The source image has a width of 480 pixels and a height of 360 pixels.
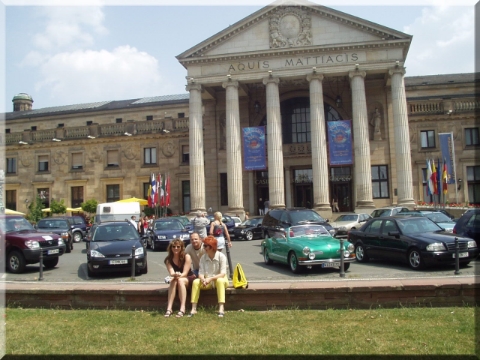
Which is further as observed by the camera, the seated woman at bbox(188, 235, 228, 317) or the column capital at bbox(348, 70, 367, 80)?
the column capital at bbox(348, 70, 367, 80)

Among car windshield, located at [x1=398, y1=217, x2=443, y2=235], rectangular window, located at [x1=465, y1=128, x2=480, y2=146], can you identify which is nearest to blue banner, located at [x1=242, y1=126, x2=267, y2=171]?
rectangular window, located at [x1=465, y1=128, x2=480, y2=146]

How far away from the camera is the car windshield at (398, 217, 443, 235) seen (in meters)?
15.0

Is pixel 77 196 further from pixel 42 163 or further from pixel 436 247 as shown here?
pixel 436 247

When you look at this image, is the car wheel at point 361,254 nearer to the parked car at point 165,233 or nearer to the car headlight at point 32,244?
the parked car at point 165,233

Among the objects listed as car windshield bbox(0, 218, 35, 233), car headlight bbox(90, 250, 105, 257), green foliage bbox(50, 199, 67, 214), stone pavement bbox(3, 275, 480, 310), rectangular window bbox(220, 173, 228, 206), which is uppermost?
rectangular window bbox(220, 173, 228, 206)

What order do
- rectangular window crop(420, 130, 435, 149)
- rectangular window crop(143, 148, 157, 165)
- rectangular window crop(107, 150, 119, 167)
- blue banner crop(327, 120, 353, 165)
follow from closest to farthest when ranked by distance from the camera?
blue banner crop(327, 120, 353, 165) < rectangular window crop(420, 130, 435, 149) < rectangular window crop(143, 148, 157, 165) < rectangular window crop(107, 150, 119, 167)

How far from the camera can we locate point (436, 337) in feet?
22.4

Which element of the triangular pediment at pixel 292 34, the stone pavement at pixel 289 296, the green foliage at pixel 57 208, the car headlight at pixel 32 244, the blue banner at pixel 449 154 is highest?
the triangular pediment at pixel 292 34

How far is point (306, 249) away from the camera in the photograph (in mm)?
13680

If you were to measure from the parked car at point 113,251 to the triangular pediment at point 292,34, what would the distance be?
2776 cm

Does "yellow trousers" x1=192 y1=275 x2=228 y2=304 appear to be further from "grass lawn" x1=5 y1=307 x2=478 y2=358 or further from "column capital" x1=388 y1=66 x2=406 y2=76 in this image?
"column capital" x1=388 y1=66 x2=406 y2=76

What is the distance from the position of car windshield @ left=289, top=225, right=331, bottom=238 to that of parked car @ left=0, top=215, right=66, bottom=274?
8.40m

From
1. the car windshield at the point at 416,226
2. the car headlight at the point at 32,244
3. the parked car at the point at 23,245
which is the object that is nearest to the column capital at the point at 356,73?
the car windshield at the point at 416,226

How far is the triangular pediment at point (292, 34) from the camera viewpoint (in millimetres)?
38562
